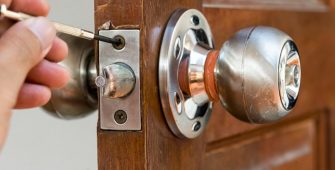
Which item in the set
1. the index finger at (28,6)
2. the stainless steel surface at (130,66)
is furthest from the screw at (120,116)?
the index finger at (28,6)

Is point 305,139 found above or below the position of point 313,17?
below

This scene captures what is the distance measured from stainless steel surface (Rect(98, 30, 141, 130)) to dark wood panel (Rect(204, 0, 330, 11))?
0.44 ft

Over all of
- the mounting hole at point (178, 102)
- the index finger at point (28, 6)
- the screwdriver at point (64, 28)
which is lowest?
the mounting hole at point (178, 102)

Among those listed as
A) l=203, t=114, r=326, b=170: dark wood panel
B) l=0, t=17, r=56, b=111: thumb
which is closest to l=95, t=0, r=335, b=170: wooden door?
l=203, t=114, r=326, b=170: dark wood panel

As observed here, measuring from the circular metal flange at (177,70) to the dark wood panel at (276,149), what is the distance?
0.07 m

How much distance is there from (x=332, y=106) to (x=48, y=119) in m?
0.43

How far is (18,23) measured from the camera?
A: 320mm

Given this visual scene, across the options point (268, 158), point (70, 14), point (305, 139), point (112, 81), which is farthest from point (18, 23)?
point (305, 139)

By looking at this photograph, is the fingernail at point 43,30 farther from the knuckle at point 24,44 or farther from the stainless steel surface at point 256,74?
the stainless steel surface at point 256,74

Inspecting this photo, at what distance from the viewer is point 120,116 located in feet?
1.40

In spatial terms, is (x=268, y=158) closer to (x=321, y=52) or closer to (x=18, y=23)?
(x=321, y=52)

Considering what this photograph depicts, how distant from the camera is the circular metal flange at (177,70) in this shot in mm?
447

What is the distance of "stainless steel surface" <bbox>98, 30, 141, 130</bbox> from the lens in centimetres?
42

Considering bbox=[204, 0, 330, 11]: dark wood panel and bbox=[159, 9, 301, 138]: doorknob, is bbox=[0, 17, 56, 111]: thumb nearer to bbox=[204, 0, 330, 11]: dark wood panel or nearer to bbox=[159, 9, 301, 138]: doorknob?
bbox=[159, 9, 301, 138]: doorknob
